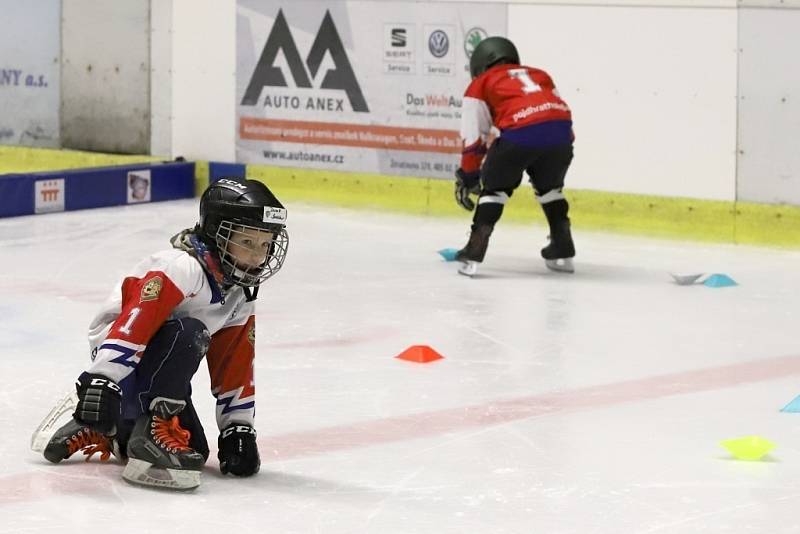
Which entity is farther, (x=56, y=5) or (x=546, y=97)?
(x=56, y=5)

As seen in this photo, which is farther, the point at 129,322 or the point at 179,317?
the point at 179,317

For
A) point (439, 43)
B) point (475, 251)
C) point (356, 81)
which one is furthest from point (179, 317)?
point (356, 81)

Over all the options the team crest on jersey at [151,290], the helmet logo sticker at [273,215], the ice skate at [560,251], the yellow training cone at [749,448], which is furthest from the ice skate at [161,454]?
the ice skate at [560,251]

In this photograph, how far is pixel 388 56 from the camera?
10.5 meters

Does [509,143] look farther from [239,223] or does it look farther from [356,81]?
[239,223]

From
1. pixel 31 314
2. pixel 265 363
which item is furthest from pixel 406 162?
pixel 265 363

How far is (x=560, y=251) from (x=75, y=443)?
13.9ft

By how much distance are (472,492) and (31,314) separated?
10.1 ft

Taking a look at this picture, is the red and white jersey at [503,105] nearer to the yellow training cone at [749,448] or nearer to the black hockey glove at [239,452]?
the yellow training cone at [749,448]

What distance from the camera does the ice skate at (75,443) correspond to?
4.42 m

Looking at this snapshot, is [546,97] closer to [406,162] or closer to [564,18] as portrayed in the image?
[564,18]

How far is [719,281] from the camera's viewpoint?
26.1 ft

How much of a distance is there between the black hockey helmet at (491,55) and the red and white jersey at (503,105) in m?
0.04

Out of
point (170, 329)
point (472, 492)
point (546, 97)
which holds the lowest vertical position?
point (472, 492)
